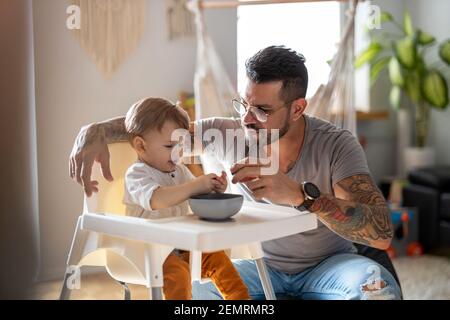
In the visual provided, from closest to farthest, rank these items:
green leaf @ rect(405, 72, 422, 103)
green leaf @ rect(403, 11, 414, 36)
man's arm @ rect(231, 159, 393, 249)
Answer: man's arm @ rect(231, 159, 393, 249), green leaf @ rect(403, 11, 414, 36), green leaf @ rect(405, 72, 422, 103)

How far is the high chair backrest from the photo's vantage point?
1.02m

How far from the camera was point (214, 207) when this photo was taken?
2.99ft

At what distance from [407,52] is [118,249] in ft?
7.18

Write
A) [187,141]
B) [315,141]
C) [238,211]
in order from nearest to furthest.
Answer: [238,211] < [187,141] < [315,141]

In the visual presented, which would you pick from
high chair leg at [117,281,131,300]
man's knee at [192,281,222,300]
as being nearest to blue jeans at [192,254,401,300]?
man's knee at [192,281,222,300]

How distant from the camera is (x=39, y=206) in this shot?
1.04 metres

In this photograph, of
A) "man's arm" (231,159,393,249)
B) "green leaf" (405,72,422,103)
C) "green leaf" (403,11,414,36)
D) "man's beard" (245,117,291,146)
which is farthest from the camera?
"green leaf" (405,72,422,103)

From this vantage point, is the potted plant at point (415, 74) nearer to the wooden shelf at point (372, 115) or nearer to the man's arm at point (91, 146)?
the wooden shelf at point (372, 115)

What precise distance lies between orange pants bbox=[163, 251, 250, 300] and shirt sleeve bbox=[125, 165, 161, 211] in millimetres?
84

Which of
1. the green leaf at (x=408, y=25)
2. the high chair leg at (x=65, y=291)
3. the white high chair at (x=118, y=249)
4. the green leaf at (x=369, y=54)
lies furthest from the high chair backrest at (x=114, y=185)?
the green leaf at (x=408, y=25)

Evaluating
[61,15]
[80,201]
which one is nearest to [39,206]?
[80,201]

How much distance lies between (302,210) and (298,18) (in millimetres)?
376

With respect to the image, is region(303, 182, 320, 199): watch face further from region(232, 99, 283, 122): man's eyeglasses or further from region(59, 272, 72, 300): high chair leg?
region(59, 272, 72, 300): high chair leg
